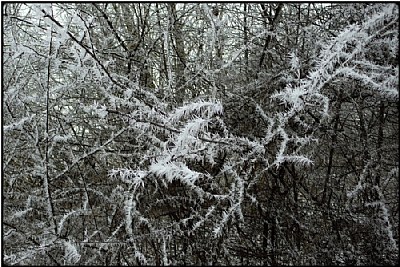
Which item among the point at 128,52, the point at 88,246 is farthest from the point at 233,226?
the point at 128,52

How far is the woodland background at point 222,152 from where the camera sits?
6.52 ft

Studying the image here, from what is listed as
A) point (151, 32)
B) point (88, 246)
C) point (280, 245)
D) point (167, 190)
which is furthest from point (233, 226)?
point (151, 32)

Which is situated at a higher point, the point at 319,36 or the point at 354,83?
the point at 319,36

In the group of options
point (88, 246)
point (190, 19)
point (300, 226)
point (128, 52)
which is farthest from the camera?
point (190, 19)

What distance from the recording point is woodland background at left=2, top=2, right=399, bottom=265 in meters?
1.99

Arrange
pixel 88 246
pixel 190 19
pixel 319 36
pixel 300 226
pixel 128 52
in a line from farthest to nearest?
1. pixel 190 19
2. pixel 128 52
3. pixel 319 36
4. pixel 300 226
5. pixel 88 246

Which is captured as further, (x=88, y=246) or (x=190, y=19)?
(x=190, y=19)

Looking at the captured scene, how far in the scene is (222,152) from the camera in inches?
88.3

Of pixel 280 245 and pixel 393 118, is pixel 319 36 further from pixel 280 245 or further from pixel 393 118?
pixel 280 245

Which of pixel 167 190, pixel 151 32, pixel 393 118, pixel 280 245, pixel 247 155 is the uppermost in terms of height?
pixel 151 32

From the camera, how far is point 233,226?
224 centimetres

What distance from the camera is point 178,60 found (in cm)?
296

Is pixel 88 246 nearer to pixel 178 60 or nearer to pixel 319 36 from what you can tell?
pixel 178 60

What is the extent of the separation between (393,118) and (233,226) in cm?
99
